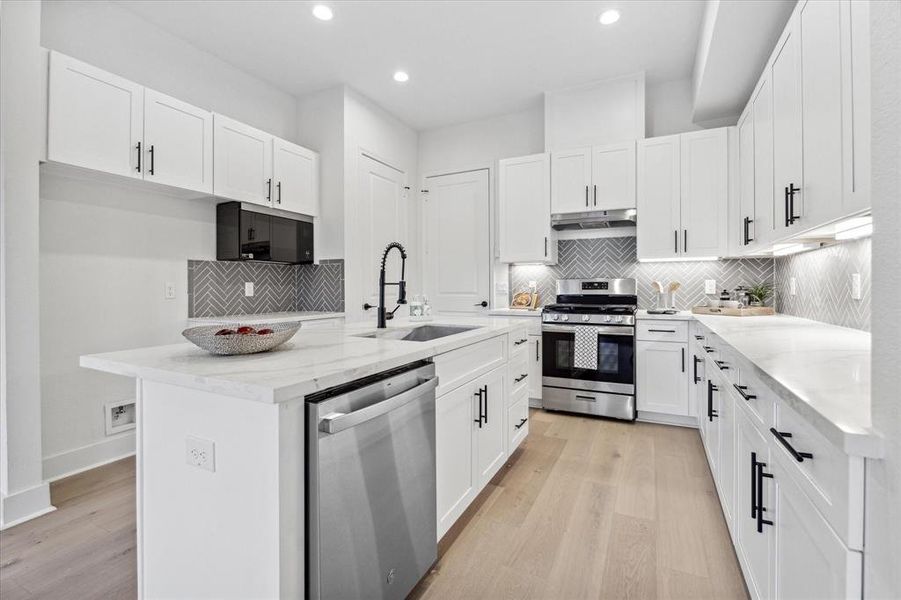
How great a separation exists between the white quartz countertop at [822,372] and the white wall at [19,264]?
3.13 m

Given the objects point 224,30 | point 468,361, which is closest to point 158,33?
point 224,30

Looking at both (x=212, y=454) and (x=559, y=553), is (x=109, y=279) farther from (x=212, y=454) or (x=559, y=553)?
(x=559, y=553)

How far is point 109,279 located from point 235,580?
2.63m

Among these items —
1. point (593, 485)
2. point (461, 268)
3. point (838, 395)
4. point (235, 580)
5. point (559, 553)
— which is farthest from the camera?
point (461, 268)

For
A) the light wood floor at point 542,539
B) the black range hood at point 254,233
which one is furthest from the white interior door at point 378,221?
the light wood floor at point 542,539

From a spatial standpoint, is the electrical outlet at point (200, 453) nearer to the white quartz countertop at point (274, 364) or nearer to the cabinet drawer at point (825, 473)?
the white quartz countertop at point (274, 364)

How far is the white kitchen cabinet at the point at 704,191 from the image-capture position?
3508 mm

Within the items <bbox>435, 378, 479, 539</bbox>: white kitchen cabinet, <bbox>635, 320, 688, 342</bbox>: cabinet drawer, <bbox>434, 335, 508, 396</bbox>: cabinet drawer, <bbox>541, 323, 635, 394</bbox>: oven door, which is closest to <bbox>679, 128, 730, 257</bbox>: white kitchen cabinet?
<bbox>635, 320, 688, 342</bbox>: cabinet drawer

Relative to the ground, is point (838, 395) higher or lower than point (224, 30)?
lower

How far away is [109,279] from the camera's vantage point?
2.90 meters

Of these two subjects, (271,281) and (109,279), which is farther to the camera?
(271,281)

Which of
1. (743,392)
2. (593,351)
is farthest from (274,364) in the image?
(593,351)

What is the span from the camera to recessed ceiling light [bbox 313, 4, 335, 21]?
9.68ft

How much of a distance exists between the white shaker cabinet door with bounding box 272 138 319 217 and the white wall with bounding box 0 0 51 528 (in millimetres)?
1613
